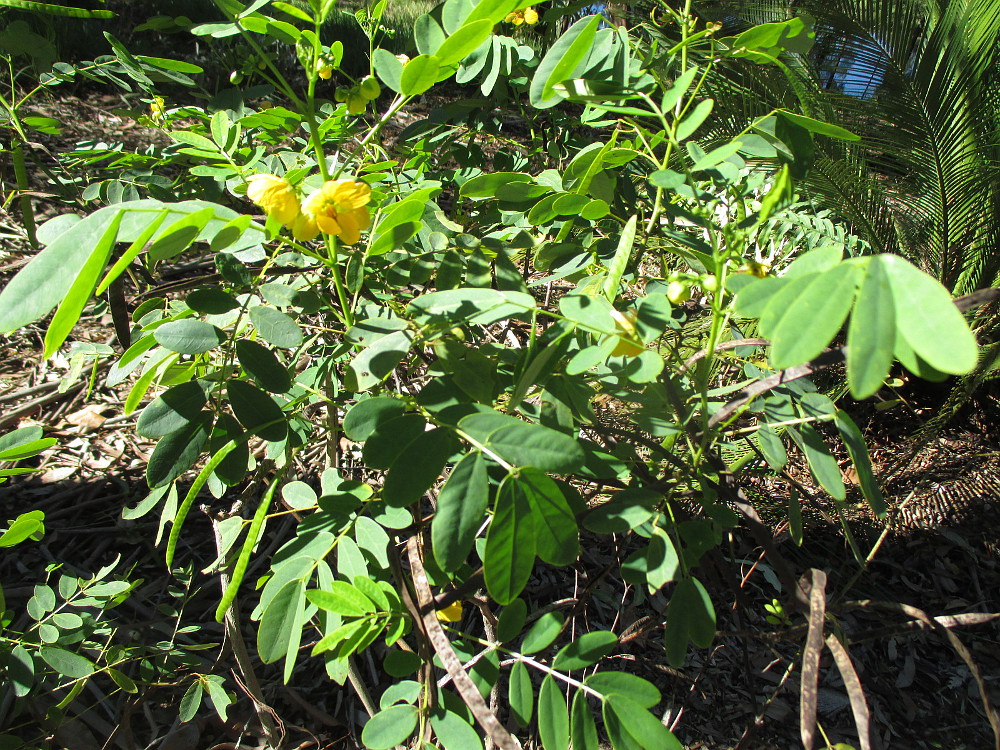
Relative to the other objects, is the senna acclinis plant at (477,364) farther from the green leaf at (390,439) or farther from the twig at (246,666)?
the twig at (246,666)

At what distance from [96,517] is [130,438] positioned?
0.25 m

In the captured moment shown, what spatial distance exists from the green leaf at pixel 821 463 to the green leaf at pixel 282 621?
597mm

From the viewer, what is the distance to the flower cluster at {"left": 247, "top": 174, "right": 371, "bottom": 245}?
62 centimetres

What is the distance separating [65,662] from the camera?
95 centimetres

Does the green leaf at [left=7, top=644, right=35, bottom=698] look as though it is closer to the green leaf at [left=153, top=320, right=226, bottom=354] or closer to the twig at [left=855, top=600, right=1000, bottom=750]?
the green leaf at [left=153, top=320, right=226, bottom=354]

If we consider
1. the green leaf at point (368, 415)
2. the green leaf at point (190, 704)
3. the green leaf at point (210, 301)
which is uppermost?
the green leaf at point (210, 301)

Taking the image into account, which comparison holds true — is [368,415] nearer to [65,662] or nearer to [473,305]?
[473,305]

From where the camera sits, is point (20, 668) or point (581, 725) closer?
point (581, 725)

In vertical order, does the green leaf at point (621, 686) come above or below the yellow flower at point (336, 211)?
below

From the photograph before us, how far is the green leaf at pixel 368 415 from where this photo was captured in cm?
63

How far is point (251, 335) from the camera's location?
812 millimetres

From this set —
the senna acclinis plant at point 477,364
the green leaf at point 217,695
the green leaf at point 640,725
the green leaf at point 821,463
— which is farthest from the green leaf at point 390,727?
the green leaf at point 821,463

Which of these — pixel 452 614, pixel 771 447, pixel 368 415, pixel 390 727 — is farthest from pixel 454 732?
pixel 771 447

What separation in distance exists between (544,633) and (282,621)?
1.05ft
